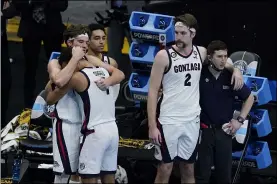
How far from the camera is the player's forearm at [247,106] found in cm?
839

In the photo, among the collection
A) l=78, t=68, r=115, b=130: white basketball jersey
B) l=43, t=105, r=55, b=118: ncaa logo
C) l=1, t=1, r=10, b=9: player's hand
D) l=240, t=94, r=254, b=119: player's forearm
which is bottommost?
l=43, t=105, r=55, b=118: ncaa logo

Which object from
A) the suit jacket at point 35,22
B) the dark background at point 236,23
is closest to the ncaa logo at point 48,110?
the suit jacket at point 35,22

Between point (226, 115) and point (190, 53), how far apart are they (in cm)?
73

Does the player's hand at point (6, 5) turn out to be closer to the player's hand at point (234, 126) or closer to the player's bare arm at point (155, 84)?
the player's bare arm at point (155, 84)

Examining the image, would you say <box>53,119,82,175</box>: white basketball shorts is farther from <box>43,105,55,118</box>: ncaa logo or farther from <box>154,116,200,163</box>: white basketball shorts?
<box>43,105,55,118</box>: ncaa logo

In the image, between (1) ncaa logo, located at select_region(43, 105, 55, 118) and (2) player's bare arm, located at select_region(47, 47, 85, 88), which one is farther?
(1) ncaa logo, located at select_region(43, 105, 55, 118)

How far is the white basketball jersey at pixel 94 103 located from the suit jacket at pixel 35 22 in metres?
3.37

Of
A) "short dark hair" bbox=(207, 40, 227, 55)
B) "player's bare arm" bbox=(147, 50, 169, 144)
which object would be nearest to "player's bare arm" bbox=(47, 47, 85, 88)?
"player's bare arm" bbox=(147, 50, 169, 144)

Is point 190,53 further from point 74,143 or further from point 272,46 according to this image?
point 272,46

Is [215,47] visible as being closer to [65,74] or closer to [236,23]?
[65,74]

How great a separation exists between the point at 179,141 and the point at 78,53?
1274 mm

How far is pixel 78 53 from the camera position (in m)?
7.66

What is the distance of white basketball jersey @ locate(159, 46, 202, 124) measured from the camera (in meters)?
7.98

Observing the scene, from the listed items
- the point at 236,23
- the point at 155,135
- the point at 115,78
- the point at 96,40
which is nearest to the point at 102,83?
the point at 115,78
